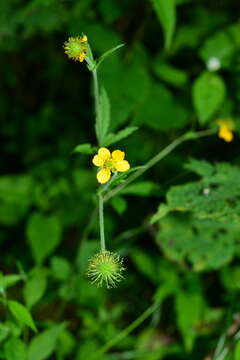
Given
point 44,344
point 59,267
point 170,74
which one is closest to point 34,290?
point 44,344

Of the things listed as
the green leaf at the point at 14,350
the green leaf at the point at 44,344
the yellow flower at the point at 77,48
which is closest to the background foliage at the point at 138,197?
the green leaf at the point at 44,344

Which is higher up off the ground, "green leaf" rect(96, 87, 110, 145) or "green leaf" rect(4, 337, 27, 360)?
"green leaf" rect(96, 87, 110, 145)

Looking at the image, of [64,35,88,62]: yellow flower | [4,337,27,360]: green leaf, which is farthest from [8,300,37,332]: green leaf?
[64,35,88,62]: yellow flower

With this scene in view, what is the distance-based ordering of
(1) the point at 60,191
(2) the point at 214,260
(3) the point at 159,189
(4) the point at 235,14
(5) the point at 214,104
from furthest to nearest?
(4) the point at 235,14 < (1) the point at 60,191 < (5) the point at 214,104 < (2) the point at 214,260 < (3) the point at 159,189

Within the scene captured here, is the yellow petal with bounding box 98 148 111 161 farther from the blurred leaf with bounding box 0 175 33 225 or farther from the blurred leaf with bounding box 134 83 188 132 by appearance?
the blurred leaf with bounding box 0 175 33 225

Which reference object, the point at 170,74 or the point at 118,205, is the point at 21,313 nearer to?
the point at 118,205

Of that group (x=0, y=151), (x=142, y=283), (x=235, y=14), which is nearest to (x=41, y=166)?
(x=0, y=151)

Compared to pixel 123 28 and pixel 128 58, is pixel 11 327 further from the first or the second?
pixel 123 28
